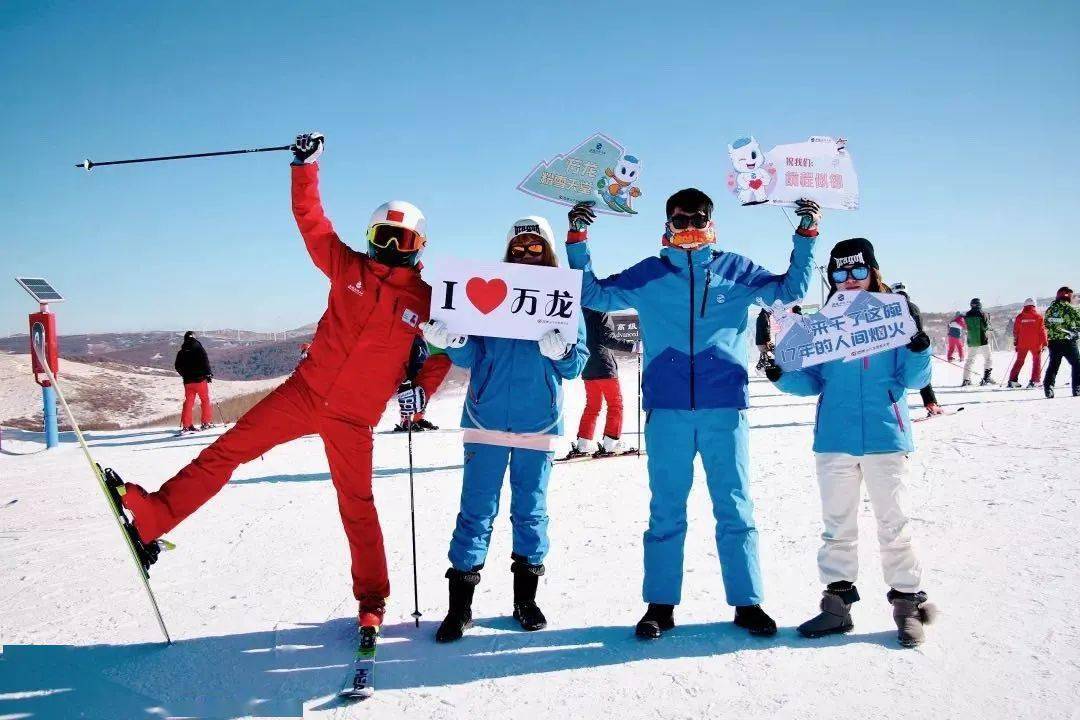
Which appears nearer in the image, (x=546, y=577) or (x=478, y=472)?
(x=478, y=472)

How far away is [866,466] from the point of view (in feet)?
11.8

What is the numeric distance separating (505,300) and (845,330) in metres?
1.94

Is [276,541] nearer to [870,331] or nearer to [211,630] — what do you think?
[211,630]

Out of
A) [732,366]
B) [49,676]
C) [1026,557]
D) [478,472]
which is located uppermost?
[732,366]

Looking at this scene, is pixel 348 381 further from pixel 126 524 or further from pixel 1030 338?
pixel 1030 338

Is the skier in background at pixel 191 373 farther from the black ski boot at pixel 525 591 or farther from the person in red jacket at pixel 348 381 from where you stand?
the black ski boot at pixel 525 591

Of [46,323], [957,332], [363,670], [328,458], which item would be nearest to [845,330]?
[328,458]

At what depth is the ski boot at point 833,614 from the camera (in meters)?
3.46

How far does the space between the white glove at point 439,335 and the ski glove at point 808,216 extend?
7.12ft

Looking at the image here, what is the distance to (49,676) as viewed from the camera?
10.9 ft

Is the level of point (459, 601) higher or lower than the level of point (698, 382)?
lower

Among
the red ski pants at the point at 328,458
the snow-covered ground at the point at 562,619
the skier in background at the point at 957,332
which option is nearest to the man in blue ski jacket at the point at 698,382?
the snow-covered ground at the point at 562,619

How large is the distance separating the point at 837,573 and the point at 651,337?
1674 mm

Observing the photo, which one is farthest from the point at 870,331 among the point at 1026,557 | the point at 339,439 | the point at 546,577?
the point at 339,439
